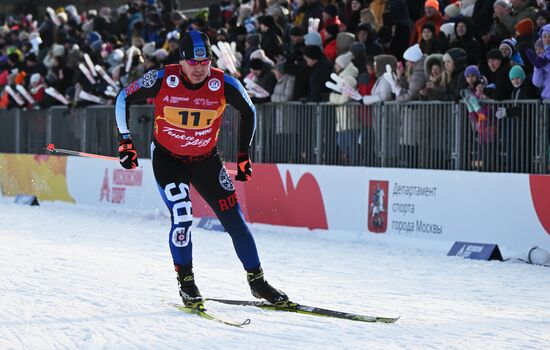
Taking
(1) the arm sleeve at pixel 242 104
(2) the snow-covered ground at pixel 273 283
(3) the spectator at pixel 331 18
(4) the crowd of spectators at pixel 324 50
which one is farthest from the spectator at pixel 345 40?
(1) the arm sleeve at pixel 242 104

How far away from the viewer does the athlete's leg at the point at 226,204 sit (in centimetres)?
812

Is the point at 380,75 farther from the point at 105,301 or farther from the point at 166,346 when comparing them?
the point at 166,346

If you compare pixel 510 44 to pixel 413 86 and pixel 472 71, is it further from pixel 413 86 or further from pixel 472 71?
pixel 413 86

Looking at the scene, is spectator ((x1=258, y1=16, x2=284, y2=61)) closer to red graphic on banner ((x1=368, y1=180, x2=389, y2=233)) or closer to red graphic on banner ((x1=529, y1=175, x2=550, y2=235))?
red graphic on banner ((x1=368, y1=180, x2=389, y2=233))

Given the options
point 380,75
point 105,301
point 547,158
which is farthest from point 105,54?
point 105,301

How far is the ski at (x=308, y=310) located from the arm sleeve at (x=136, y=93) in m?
1.45

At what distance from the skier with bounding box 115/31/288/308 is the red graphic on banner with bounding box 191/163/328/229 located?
21.2 feet

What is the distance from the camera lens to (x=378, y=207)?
1380 centimetres

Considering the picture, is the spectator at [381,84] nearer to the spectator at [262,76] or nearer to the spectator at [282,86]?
the spectator at [282,86]

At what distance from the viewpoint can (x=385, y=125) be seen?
13.9m

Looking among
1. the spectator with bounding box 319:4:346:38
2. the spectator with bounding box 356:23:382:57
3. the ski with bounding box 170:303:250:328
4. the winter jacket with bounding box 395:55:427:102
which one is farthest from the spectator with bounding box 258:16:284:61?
the ski with bounding box 170:303:250:328

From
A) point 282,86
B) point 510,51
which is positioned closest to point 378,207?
point 510,51

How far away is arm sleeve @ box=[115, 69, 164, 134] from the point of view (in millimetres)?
8094

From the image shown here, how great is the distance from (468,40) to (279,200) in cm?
345
